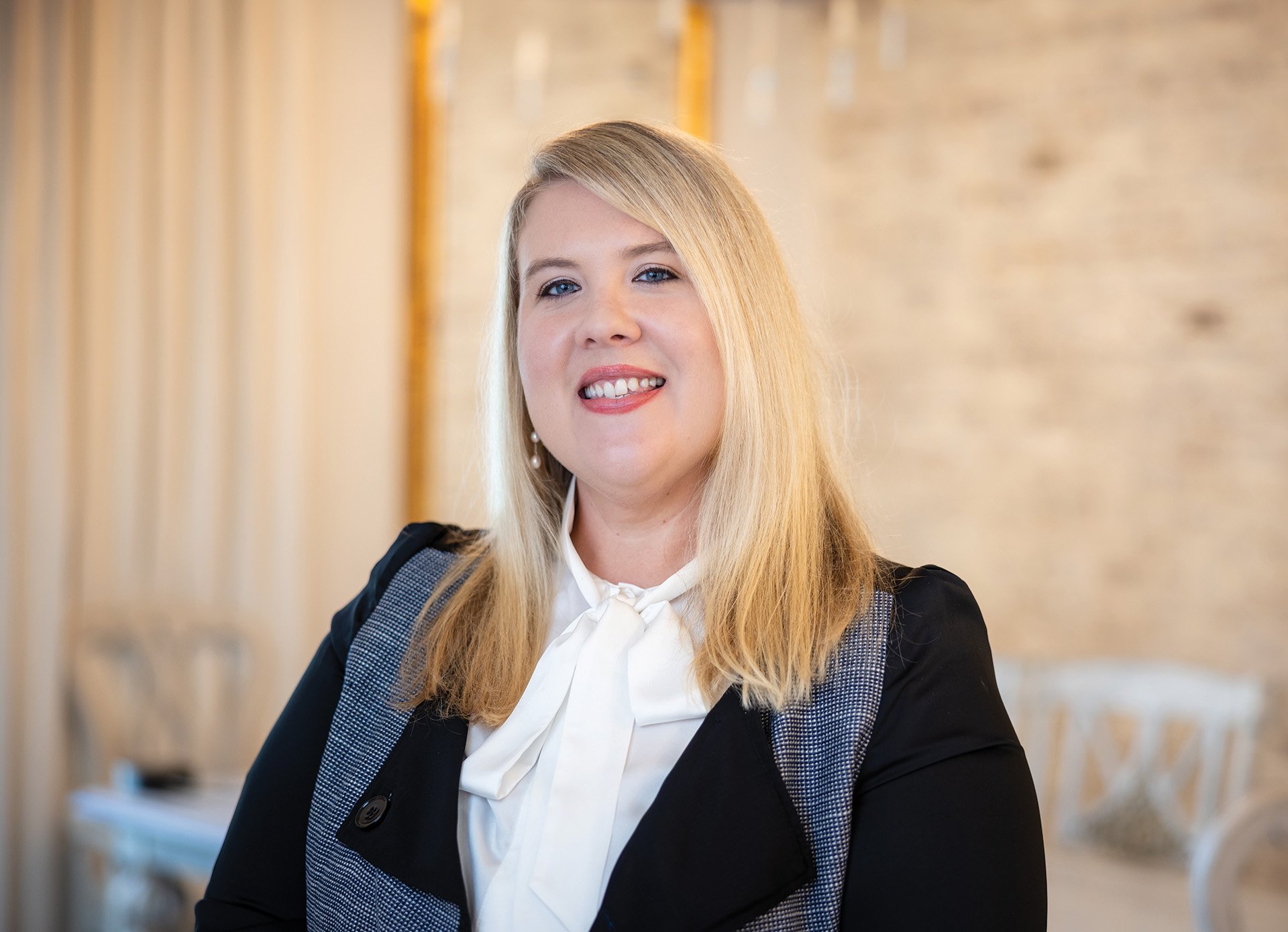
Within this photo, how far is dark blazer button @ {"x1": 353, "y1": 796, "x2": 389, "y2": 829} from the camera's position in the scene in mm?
1292

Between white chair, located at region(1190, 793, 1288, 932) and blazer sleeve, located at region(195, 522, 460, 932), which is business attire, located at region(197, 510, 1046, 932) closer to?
blazer sleeve, located at region(195, 522, 460, 932)

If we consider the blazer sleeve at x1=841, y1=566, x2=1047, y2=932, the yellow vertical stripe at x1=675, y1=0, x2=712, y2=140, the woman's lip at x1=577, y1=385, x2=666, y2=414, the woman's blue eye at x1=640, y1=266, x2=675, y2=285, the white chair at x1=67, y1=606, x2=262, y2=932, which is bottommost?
the white chair at x1=67, y1=606, x2=262, y2=932

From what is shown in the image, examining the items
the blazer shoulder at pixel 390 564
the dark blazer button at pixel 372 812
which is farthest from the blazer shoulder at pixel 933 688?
the blazer shoulder at pixel 390 564

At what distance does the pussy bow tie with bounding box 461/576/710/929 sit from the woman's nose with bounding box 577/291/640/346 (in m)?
0.29

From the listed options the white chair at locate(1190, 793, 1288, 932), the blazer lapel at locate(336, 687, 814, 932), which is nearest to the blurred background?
the white chair at locate(1190, 793, 1288, 932)

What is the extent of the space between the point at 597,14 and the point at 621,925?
3992 mm

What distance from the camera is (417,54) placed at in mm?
4188

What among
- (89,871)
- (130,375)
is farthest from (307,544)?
(89,871)

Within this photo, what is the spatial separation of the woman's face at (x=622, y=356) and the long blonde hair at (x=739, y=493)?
0.08ft

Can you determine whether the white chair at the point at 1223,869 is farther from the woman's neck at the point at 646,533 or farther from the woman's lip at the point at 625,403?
the woman's lip at the point at 625,403

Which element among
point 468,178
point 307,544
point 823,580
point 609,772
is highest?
point 468,178

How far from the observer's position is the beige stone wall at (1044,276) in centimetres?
359

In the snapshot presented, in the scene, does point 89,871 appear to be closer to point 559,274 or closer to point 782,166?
point 559,274

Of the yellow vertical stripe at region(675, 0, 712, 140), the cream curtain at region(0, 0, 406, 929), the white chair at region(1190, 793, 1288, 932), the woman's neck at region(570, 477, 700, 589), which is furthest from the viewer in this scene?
the yellow vertical stripe at region(675, 0, 712, 140)
